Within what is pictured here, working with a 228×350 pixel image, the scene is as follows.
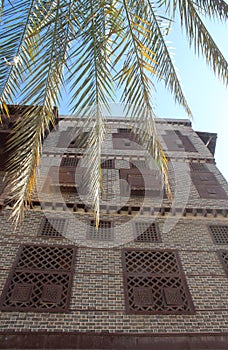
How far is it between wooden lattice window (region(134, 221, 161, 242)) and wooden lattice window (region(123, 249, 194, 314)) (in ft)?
1.44

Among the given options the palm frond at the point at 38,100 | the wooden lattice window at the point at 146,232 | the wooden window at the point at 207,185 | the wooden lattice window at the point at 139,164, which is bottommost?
the wooden lattice window at the point at 139,164

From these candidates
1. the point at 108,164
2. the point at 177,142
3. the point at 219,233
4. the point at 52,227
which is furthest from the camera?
the point at 177,142

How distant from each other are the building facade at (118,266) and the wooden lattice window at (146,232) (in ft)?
0.08

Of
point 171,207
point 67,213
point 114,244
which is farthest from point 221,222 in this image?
point 67,213

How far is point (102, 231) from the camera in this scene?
6.84m

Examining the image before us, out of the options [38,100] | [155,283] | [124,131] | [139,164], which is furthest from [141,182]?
[38,100]

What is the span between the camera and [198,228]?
23.2 feet

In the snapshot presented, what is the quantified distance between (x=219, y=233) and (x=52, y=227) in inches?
159

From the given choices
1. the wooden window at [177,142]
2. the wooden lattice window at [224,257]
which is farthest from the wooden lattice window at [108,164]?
the wooden lattice window at [224,257]

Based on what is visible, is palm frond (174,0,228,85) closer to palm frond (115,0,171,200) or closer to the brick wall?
palm frond (115,0,171,200)

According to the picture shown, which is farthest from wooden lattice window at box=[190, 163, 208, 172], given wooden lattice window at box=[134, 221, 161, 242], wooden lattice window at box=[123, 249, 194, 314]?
wooden lattice window at box=[123, 249, 194, 314]

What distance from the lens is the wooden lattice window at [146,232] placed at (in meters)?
6.67

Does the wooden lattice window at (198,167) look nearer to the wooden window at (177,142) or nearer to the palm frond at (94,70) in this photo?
the wooden window at (177,142)

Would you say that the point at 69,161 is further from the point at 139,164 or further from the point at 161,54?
the point at 161,54
